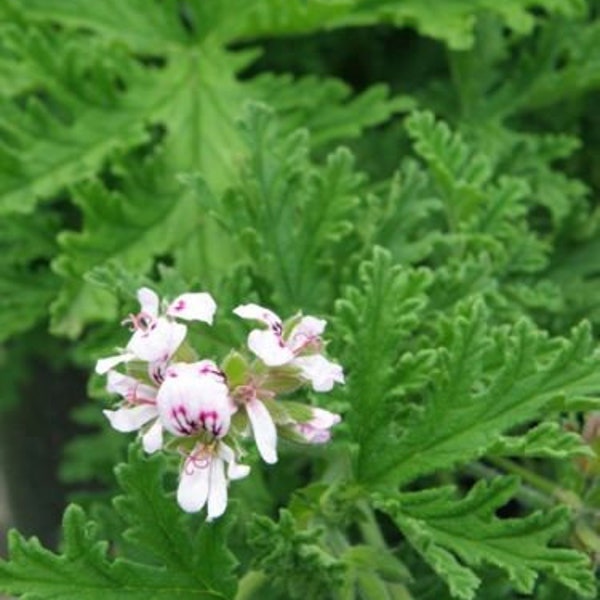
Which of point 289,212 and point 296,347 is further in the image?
A: point 289,212

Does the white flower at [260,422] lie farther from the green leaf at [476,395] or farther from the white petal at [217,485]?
the green leaf at [476,395]

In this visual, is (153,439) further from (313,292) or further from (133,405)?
(313,292)

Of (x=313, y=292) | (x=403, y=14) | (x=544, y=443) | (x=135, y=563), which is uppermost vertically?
(x=403, y=14)

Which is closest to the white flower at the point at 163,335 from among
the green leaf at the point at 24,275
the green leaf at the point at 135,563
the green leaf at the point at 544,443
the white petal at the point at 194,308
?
the white petal at the point at 194,308

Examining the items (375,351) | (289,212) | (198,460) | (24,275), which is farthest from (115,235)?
(198,460)

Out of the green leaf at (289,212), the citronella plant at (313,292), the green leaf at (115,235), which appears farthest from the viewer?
the green leaf at (115,235)

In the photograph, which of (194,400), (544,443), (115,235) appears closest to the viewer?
(194,400)

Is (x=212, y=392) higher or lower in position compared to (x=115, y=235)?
lower

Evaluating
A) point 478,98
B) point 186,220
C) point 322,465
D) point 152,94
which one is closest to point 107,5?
point 152,94
